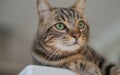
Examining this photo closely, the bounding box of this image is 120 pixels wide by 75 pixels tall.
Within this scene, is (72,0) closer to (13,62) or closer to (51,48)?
(51,48)

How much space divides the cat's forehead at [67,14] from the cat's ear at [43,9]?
0.14ft

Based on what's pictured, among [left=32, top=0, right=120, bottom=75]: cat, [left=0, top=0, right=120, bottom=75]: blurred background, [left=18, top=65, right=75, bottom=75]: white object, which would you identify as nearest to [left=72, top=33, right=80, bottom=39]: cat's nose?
[left=32, top=0, right=120, bottom=75]: cat

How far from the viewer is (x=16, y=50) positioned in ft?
4.01

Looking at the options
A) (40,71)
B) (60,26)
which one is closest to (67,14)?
(60,26)

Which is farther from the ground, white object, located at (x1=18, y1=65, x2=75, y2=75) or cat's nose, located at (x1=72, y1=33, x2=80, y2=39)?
cat's nose, located at (x1=72, y1=33, x2=80, y2=39)

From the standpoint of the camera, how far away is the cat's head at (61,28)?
3.87 ft

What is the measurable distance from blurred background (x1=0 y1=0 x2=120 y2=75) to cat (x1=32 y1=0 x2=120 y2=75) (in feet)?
0.19

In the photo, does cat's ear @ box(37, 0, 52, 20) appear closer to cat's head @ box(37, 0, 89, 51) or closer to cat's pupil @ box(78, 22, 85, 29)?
cat's head @ box(37, 0, 89, 51)

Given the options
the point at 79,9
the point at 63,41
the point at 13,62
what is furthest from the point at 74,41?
the point at 13,62

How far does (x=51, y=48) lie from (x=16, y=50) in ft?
0.59

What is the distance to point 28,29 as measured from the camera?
126cm

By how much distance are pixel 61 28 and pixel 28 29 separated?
176 mm

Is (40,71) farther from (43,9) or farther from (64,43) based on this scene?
(43,9)

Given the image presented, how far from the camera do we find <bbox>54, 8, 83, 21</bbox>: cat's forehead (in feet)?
4.00
